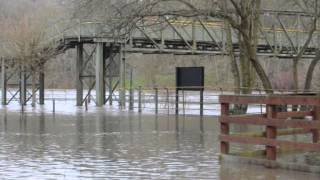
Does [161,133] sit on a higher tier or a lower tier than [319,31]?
lower

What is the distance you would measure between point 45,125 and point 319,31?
17.3m

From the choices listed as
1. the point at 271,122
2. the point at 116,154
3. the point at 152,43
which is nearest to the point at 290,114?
the point at 271,122

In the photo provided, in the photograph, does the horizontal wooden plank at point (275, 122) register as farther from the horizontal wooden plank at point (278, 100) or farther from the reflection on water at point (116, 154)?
the reflection on water at point (116, 154)

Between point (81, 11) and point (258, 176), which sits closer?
point (258, 176)

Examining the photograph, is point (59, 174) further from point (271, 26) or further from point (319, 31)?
point (271, 26)

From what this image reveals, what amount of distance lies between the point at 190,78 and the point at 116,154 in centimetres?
2014

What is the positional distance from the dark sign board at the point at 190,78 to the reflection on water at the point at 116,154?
33.6ft

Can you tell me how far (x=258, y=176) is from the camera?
36.1 ft

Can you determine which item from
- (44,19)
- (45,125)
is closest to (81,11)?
(45,125)

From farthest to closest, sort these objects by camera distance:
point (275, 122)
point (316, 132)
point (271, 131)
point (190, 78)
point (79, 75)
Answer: point (79, 75)
point (190, 78)
point (316, 132)
point (271, 131)
point (275, 122)

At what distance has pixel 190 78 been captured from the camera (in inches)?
1361

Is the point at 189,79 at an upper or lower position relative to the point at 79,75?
lower

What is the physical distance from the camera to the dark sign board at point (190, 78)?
33.8 metres

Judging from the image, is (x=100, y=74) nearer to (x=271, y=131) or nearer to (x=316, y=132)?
(x=316, y=132)
